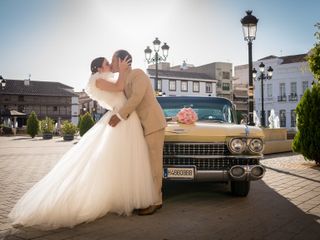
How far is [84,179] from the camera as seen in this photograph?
169 inches

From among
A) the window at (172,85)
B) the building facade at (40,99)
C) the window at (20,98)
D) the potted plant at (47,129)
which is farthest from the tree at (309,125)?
the window at (20,98)

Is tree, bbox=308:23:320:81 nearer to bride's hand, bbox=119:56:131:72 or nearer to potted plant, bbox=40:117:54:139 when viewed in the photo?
bride's hand, bbox=119:56:131:72

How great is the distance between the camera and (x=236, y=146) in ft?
16.5

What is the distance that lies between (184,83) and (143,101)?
217 feet

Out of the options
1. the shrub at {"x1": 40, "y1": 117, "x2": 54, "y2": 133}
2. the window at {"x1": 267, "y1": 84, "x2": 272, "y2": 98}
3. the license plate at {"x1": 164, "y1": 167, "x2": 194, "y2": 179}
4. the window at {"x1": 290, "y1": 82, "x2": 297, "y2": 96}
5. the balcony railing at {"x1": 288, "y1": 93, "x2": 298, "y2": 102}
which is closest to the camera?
the license plate at {"x1": 164, "y1": 167, "x2": 194, "y2": 179}

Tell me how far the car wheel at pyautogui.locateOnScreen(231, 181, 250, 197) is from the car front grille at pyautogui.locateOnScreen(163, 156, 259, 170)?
0.70m

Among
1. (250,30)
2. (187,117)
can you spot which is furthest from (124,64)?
(250,30)

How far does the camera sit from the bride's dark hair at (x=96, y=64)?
4.87 m

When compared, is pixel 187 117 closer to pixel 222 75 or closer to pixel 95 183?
pixel 95 183

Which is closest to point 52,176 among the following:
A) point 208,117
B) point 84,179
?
point 84,179

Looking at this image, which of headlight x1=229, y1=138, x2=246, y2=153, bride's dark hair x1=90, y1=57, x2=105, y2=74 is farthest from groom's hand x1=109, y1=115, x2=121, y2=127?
headlight x1=229, y1=138, x2=246, y2=153

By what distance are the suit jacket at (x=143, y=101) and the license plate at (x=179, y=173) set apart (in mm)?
720

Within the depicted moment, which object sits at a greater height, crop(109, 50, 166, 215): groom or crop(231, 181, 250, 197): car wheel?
crop(109, 50, 166, 215): groom

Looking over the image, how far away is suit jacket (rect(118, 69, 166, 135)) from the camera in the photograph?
462 centimetres
